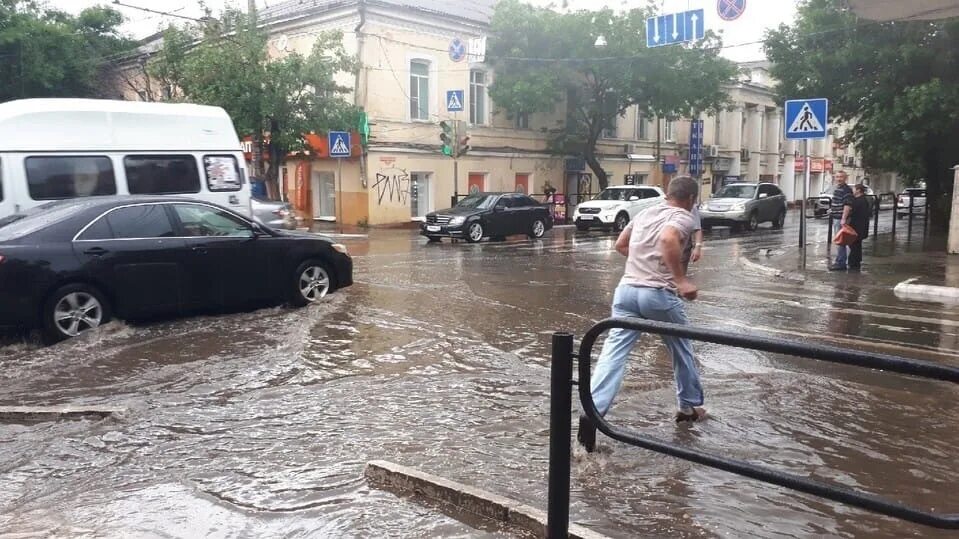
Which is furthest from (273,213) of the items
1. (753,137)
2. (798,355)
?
→ (753,137)

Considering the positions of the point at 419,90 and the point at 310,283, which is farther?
the point at 419,90

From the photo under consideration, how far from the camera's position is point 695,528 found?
3.92m

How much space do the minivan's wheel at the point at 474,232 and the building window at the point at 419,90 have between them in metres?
8.44

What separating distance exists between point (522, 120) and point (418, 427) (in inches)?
1159

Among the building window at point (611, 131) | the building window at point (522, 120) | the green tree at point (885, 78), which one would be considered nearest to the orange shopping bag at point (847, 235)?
the green tree at point (885, 78)

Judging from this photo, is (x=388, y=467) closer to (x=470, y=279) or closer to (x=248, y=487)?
(x=248, y=487)

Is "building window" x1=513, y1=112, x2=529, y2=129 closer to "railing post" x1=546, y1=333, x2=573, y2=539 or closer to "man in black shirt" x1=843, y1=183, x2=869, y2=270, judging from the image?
"man in black shirt" x1=843, y1=183, x2=869, y2=270

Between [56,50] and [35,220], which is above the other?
[56,50]

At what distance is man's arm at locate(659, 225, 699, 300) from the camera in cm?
504

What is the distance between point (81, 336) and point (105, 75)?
99.1 ft

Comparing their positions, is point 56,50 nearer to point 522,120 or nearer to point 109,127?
point 522,120

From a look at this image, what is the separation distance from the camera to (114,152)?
A: 473 inches

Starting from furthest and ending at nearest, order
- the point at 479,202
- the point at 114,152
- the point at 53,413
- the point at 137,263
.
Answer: the point at 479,202 < the point at 114,152 < the point at 137,263 < the point at 53,413

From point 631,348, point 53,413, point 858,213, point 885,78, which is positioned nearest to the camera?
point 631,348
